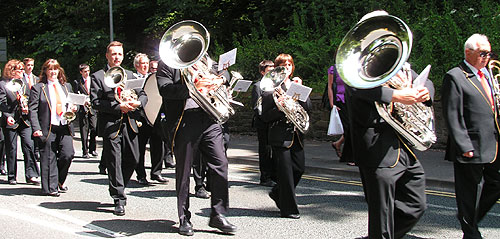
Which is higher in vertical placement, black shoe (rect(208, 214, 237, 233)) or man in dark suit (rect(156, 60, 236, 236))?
man in dark suit (rect(156, 60, 236, 236))

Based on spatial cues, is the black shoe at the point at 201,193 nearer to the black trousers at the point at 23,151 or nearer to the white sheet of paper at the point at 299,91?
the white sheet of paper at the point at 299,91

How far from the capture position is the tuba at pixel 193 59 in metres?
5.86

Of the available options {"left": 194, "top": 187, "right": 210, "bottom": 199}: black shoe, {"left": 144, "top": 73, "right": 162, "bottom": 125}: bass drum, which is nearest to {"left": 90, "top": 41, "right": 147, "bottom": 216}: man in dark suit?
{"left": 144, "top": 73, "right": 162, "bottom": 125}: bass drum

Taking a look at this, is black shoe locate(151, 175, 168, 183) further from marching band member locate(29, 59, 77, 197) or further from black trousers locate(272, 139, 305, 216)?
black trousers locate(272, 139, 305, 216)

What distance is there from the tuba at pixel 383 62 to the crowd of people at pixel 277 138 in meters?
0.10

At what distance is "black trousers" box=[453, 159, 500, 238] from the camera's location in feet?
17.7

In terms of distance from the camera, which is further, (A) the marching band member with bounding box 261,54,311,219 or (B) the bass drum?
(B) the bass drum

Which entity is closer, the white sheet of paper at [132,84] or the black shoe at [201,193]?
the white sheet of paper at [132,84]

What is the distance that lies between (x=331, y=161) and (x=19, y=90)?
5415mm

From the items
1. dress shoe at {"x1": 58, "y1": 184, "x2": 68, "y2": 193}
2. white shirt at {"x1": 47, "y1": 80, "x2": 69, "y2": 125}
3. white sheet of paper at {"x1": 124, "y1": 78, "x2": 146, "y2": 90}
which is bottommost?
dress shoe at {"x1": 58, "y1": 184, "x2": 68, "y2": 193}

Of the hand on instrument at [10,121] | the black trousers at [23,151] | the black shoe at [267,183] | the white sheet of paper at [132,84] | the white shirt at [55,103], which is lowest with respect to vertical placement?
the black shoe at [267,183]

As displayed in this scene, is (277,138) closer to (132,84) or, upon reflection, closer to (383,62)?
(132,84)

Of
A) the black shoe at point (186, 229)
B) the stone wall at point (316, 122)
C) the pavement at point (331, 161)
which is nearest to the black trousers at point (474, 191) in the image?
the black shoe at point (186, 229)

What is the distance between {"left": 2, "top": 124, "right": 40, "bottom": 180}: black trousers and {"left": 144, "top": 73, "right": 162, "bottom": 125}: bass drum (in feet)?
7.20
